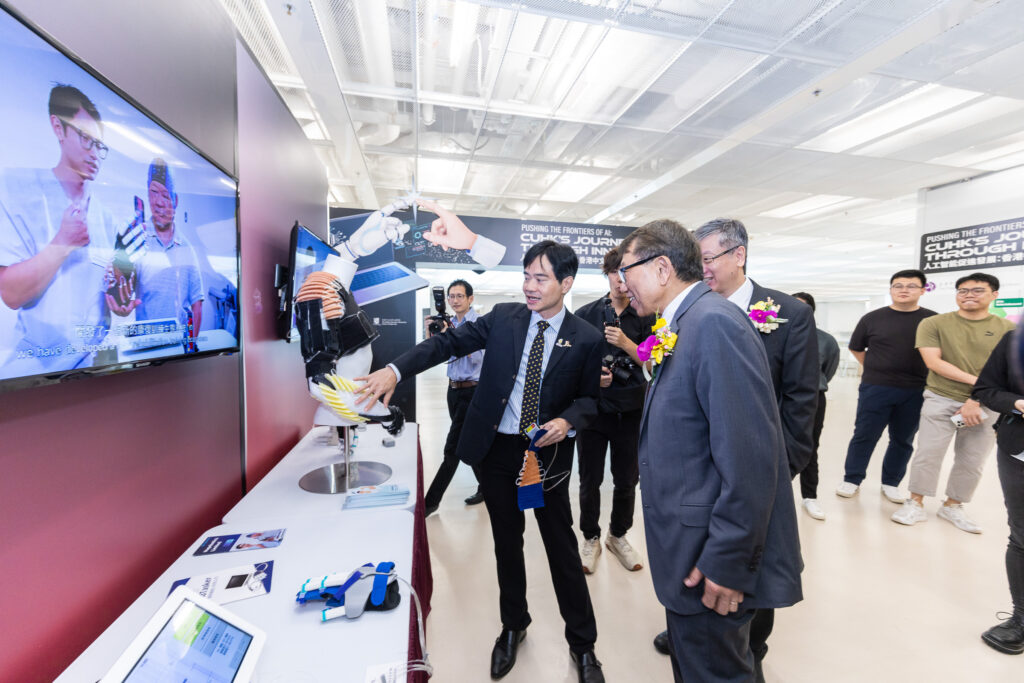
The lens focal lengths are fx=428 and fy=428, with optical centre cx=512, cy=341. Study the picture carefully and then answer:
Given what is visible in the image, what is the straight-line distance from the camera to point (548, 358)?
171 cm

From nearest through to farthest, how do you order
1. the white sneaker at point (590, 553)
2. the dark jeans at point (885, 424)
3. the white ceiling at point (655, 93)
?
1. the white sneaker at point (590, 553)
2. the white ceiling at point (655, 93)
3. the dark jeans at point (885, 424)

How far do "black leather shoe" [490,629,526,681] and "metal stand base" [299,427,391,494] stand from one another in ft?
2.69

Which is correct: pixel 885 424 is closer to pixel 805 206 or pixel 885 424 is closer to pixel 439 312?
pixel 439 312

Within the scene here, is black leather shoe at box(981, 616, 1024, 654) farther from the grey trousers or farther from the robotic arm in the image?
the robotic arm

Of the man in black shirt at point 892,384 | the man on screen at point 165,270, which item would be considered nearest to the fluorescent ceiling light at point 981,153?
the man in black shirt at point 892,384

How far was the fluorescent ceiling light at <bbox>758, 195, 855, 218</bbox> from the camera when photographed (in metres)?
6.29

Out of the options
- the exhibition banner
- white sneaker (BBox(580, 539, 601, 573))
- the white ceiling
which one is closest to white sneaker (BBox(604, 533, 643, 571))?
white sneaker (BBox(580, 539, 601, 573))

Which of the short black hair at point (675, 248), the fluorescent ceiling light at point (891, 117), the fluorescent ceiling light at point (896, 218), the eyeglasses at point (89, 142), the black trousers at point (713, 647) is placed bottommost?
the black trousers at point (713, 647)

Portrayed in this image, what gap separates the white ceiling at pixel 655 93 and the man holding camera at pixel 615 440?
1.81 m

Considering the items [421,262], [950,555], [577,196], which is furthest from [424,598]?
[577,196]

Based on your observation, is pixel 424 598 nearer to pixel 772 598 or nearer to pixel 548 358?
pixel 548 358

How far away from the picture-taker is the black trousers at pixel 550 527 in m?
1.66

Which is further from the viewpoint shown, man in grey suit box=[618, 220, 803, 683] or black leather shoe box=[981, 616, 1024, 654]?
black leather shoe box=[981, 616, 1024, 654]

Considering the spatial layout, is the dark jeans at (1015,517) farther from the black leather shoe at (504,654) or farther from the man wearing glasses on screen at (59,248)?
the man wearing glasses on screen at (59,248)
